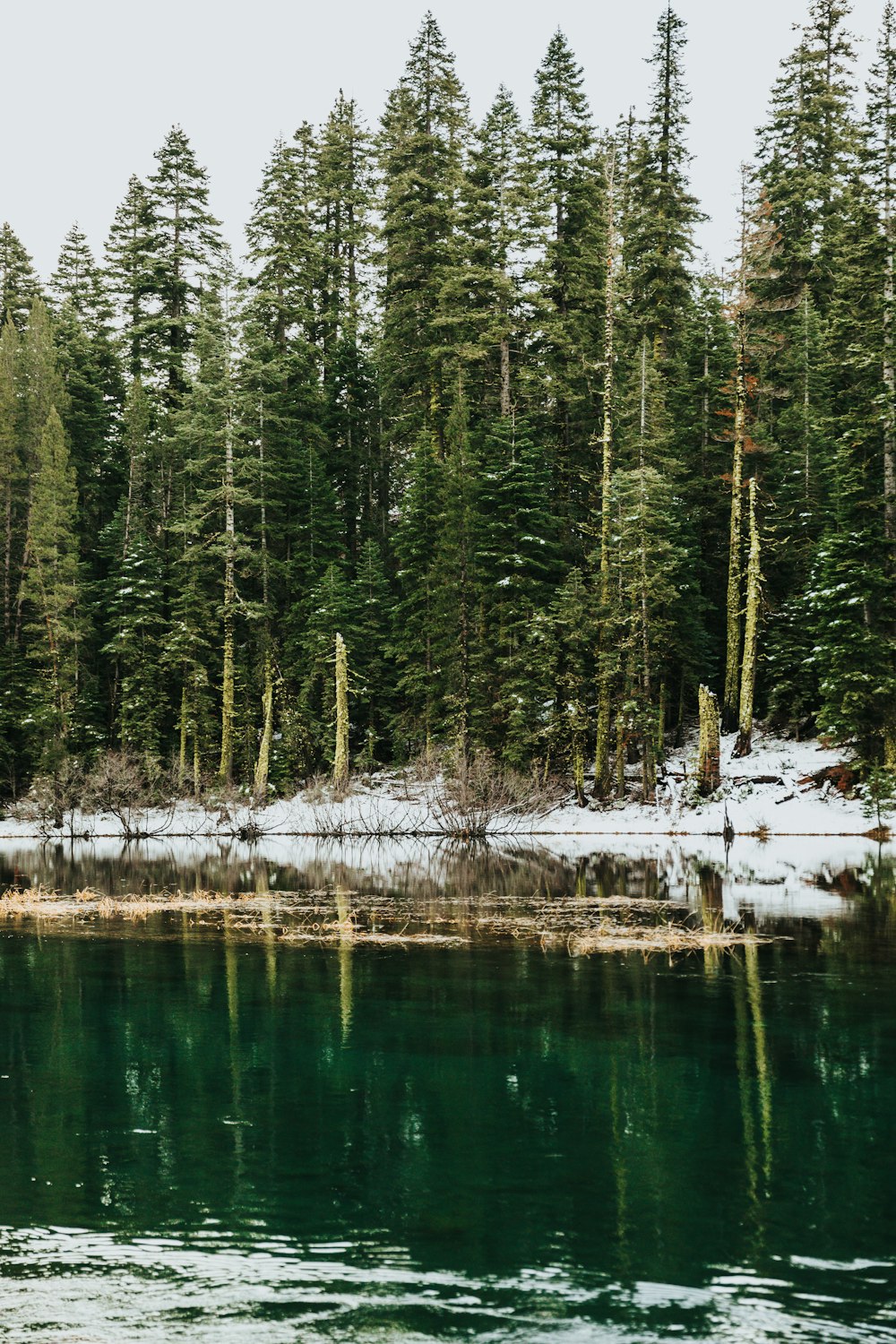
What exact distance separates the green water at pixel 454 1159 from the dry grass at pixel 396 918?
8.98 ft

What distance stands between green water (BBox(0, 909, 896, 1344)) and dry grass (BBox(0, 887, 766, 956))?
8.98 ft

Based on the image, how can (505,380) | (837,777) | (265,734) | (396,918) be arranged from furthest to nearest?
(505,380)
(265,734)
(837,777)
(396,918)

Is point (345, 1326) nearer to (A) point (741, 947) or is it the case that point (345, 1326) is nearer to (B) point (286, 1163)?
(B) point (286, 1163)

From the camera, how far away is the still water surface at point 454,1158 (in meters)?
5.86

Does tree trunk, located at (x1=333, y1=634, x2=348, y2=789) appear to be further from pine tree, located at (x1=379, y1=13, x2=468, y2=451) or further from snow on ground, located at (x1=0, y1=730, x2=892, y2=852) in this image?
pine tree, located at (x1=379, y1=13, x2=468, y2=451)

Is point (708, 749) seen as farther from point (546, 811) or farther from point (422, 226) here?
point (422, 226)

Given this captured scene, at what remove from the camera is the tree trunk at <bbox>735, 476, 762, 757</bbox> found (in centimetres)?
3909

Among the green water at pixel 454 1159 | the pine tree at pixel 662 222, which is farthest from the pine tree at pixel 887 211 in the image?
the green water at pixel 454 1159

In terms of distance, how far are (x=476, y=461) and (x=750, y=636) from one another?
12.8m

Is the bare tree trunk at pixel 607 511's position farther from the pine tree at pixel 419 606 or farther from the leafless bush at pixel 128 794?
the leafless bush at pixel 128 794

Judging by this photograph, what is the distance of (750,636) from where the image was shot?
39.1 meters

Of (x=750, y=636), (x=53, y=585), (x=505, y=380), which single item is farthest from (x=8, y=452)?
(x=750, y=636)

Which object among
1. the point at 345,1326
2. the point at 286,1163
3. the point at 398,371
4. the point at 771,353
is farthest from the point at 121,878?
the point at 771,353

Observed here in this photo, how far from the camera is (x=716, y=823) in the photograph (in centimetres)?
3688
